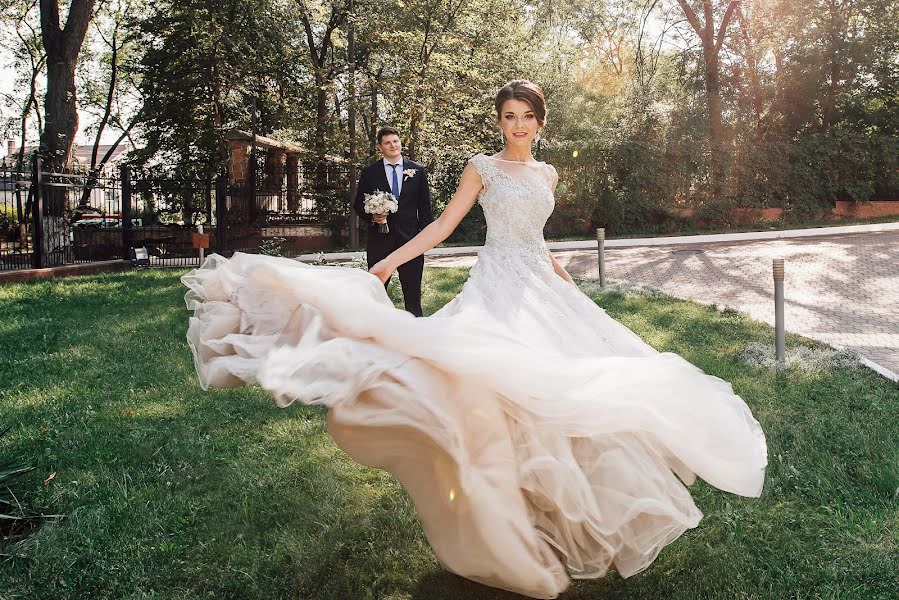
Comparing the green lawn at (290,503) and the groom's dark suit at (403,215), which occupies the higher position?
the groom's dark suit at (403,215)

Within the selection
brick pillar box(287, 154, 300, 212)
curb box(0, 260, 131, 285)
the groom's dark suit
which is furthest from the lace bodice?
brick pillar box(287, 154, 300, 212)

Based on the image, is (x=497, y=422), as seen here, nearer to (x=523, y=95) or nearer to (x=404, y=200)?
(x=523, y=95)

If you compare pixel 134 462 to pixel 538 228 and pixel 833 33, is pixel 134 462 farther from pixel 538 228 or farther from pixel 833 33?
pixel 833 33

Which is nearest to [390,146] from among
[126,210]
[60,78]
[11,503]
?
[11,503]

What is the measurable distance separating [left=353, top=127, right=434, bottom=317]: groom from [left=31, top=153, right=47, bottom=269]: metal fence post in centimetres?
838

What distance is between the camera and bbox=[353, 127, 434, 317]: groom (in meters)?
9.08

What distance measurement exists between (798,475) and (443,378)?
293 centimetres

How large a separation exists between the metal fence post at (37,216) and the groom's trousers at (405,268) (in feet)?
27.9

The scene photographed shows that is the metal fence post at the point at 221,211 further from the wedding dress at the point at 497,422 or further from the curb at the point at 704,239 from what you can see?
the wedding dress at the point at 497,422

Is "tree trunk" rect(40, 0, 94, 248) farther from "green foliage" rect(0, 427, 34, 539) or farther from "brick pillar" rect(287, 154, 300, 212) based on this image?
"green foliage" rect(0, 427, 34, 539)

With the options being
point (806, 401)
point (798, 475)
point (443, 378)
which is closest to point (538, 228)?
point (443, 378)

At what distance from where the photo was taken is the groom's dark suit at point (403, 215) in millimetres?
9031

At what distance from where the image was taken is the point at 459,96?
21062mm

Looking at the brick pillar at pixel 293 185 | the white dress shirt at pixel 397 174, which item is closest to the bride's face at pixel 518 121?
the white dress shirt at pixel 397 174
